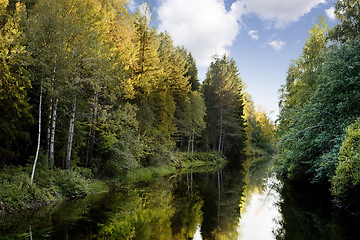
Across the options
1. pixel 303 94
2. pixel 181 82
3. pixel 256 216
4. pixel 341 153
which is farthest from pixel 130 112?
pixel 181 82

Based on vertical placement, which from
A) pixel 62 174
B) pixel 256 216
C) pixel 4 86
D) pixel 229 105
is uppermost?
pixel 229 105

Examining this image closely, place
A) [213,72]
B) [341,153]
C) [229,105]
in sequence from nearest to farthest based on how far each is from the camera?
[341,153] → [229,105] → [213,72]

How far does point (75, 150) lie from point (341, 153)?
575 inches

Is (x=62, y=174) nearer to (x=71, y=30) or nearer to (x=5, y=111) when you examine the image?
(x=5, y=111)

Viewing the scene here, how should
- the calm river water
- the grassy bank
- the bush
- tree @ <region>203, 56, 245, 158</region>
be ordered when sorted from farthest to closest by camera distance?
tree @ <region>203, 56, 245, 158</region> < the grassy bank < the bush < the calm river water

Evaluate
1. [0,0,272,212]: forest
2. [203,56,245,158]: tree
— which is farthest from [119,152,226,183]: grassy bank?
[203,56,245,158]: tree

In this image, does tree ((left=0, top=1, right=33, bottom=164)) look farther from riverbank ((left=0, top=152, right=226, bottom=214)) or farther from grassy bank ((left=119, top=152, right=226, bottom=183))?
grassy bank ((left=119, top=152, right=226, bottom=183))

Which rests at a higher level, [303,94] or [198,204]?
[303,94]

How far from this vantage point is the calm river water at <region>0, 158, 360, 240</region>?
8.69 meters

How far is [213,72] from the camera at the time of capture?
49281 millimetres

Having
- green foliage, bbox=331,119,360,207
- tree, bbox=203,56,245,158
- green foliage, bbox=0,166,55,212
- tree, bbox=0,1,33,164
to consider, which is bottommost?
green foliage, bbox=0,166,55,212

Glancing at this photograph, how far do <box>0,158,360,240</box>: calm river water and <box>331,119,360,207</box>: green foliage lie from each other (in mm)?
1167

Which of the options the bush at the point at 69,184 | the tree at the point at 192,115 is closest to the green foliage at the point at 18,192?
the bush at the point at 69,184

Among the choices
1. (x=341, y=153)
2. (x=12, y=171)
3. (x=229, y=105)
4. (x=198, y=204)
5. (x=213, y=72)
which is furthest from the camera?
(x=213, y=72)
